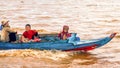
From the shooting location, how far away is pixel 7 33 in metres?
13.4

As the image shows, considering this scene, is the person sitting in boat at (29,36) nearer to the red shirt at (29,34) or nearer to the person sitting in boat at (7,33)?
the red shirt at (29,34)

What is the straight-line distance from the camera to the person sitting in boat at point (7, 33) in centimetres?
1338

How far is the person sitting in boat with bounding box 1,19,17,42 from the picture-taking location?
13.4 metres

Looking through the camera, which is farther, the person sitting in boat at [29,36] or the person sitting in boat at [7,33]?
the person sitting in boat at [29,36]

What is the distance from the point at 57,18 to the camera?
26.4 metres

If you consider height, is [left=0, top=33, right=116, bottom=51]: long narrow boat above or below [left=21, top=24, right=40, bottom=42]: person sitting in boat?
below

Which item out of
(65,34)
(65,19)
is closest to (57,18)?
(65,19)

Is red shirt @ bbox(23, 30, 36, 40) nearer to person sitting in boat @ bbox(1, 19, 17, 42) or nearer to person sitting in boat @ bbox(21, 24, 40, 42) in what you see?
person sitting in boat @ bbox(21, 24, 40, 42)

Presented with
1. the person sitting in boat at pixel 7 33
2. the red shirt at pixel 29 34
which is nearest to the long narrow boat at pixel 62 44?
the person sitting in boat at pixel 7 33

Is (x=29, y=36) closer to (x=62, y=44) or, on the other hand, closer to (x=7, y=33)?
(x=7, y=33)

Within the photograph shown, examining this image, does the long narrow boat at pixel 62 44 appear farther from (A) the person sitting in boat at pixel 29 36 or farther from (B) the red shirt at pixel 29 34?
(B) the red shirt at pixel 29 34

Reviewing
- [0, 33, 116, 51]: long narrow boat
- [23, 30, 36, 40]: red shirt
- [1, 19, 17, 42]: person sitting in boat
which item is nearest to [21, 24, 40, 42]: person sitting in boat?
[23, 30, 36, 40]: red shirt

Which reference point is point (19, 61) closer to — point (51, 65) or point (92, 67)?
point (51, 65)

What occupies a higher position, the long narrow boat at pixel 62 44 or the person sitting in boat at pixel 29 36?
the person sitting in boat at pixel 29 36
